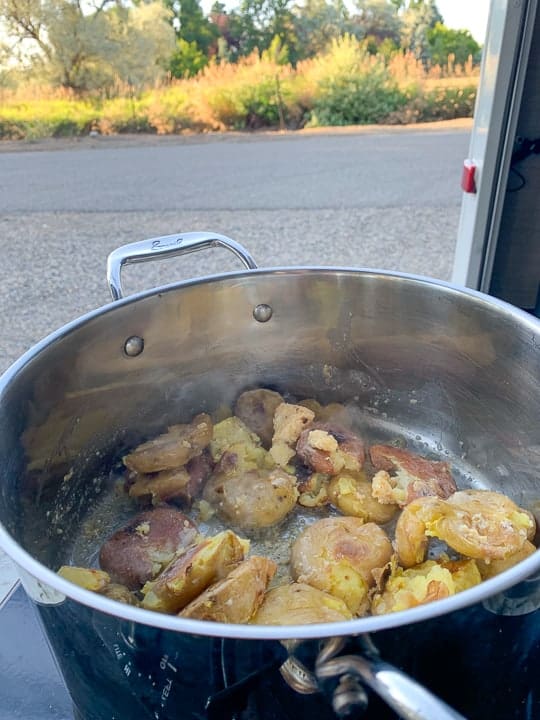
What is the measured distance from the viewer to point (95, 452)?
1.24 metres

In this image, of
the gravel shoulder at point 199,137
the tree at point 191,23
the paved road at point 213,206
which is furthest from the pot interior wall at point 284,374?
the tree at point 191,23

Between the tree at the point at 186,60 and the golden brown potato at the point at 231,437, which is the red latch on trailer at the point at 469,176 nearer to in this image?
the golden brown potato at the point at 231,437

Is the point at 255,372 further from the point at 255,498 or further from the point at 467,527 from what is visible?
the point at 467,527

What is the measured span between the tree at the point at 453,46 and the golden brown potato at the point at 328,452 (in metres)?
10.2

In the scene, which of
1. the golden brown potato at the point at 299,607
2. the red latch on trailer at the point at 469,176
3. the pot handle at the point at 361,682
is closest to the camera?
the pot handle at the point at 361,682

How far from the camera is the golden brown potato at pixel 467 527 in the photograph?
873 mm

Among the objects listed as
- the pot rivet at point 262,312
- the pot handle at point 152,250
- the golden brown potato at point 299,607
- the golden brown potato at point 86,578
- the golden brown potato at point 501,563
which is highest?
the pot handle at point 152,250

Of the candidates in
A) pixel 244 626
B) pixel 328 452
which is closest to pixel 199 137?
pixel 328 452

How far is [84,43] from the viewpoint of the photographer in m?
9.68

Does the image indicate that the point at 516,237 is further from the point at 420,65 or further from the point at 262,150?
the point at 420,65

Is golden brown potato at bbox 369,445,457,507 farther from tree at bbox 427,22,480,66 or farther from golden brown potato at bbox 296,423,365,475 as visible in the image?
tree at bbox 427,22,480,66

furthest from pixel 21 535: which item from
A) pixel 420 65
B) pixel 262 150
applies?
pixel 420 65

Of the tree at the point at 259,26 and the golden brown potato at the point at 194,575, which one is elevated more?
the tree at the point at 259,26

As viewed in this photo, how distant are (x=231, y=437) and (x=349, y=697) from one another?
79 cm
